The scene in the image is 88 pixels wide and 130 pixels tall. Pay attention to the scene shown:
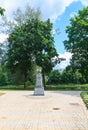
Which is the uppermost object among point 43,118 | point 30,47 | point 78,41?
point 78,41

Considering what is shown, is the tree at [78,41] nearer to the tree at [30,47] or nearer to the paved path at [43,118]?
the tree at [30,47]

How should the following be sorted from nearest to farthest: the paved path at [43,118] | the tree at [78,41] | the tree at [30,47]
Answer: the paved path at [43,118]
the tree at [78,41]
the tree at [30,47]

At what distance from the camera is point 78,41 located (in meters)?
33.7

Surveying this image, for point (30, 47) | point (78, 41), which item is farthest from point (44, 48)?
point (78, 41)

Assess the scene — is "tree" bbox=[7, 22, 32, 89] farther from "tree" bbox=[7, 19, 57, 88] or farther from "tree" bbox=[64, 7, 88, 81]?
"tree" bbox=[64, 7, 88, 81]

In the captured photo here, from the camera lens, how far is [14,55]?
3375 centimetres

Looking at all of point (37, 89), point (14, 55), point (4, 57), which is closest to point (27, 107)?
point (37, 89)

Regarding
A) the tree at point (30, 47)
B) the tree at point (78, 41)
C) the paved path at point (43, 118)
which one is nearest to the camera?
the paved path at point (43, 118)

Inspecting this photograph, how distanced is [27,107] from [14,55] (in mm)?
19057

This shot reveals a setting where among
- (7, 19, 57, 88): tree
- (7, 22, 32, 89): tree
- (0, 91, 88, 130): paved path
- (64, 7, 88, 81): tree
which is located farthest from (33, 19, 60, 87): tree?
(0, 91, 88, 130): paved path

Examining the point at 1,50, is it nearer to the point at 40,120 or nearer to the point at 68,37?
the point at 68,37

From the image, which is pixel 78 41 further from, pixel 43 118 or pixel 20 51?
pixel 43 118

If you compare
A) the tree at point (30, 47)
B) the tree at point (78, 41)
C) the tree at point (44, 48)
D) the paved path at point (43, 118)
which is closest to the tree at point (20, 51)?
the tree at point (30, 47)

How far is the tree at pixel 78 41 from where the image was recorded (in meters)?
33.3
